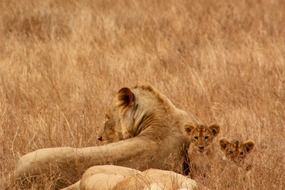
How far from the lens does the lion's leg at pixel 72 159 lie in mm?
5797

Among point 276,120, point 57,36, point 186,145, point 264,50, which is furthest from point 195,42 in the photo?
point 186,145

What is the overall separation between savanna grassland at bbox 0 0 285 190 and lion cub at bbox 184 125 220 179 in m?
0.33

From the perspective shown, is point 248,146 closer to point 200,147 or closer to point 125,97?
point 200,147

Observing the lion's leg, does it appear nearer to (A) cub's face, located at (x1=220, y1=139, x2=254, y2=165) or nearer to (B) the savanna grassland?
(B) the savanna grassland

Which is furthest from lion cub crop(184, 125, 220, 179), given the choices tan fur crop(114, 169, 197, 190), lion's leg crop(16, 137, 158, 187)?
tan fur crop(114, 169, 197, 190)

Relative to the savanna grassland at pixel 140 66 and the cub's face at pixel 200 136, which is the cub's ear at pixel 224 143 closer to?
the cub's face at pixel 200 136

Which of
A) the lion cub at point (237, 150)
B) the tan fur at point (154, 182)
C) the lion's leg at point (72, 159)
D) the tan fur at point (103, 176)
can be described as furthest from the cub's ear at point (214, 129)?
the tan fur at point (154, 182)

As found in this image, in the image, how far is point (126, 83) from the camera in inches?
341

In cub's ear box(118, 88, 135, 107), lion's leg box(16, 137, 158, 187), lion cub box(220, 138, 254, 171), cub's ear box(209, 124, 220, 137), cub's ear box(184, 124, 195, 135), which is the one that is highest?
cub's ear box(118, 88, 135, 107)

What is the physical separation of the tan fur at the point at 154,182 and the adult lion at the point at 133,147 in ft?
2.31

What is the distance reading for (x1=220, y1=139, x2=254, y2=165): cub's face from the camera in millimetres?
6160

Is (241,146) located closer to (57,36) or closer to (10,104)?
(10,104)

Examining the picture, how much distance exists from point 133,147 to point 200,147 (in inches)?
20.8

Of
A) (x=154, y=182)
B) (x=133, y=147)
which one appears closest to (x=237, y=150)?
(x=133, y=147)
